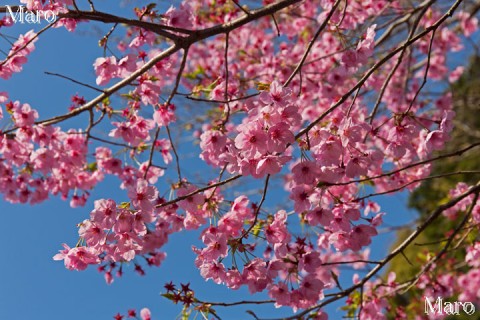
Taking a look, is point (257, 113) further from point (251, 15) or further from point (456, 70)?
point (456, 70)

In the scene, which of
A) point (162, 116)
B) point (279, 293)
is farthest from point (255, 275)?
point (162, 116)

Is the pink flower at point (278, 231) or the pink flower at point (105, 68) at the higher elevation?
the pink flower at point (105, 68)

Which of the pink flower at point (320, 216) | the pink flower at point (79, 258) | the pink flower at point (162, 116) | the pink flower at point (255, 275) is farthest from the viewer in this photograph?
the pink flower at point (162, 116)

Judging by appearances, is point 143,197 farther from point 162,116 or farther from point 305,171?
point 162,116

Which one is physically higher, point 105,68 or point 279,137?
point 105,68

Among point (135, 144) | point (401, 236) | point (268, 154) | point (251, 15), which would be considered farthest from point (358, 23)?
point (401, 236)

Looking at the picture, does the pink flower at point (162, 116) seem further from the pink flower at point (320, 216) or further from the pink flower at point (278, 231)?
the pink flower at point (320, 216)

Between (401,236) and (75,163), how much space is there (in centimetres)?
1006

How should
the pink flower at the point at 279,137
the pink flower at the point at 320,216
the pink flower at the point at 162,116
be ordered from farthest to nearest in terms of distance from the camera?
the pink flower at the point at 162,116 < the pink flower at the point at 320,216 < the pink flower at the point at 279,137

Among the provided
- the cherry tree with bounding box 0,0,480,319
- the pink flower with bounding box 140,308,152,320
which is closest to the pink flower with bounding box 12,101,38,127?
the cherry tree with bounding box 0,0,480,319

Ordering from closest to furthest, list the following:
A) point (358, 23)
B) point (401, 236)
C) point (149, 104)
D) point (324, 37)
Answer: point (149, 104)
point (358, 23)
point (324, 37)
point (401, 236)

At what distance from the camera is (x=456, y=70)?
642cm

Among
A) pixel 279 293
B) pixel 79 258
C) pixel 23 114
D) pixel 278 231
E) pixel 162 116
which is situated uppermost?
pixel 23 114

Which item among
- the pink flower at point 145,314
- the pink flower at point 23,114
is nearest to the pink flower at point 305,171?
the pink flower at point 145,314
